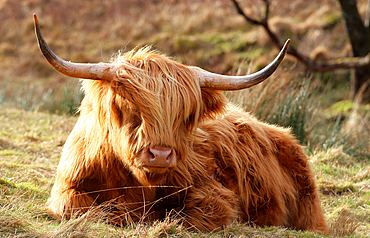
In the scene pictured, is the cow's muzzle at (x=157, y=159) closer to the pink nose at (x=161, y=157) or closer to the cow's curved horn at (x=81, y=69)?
the pink nose at (x=161, y=157)

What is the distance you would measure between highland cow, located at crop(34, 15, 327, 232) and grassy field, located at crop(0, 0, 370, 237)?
20 centimetres

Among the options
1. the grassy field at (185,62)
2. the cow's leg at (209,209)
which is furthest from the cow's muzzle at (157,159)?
the cow's leg at (209,209)

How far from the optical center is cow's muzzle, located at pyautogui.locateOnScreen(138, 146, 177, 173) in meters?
2.20

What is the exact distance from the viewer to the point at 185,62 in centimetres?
1429

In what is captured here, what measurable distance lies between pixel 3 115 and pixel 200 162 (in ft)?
12.7

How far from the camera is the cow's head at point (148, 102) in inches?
89.6

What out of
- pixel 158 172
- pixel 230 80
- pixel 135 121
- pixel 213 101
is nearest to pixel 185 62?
pixel 213 101

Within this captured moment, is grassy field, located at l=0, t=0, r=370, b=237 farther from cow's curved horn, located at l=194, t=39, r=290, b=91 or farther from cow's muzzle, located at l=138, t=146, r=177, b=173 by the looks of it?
cow's curved horn, located at l=194, t=39, r=290, b=91

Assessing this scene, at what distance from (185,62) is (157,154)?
40.3ft

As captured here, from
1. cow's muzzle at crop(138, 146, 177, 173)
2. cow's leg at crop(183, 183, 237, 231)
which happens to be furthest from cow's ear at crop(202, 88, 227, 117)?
cow's muzzle at crop(138, 146, 177, 173)

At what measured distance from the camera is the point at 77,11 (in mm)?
20609

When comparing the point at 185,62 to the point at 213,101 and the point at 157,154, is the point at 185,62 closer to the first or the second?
the point at 213,101

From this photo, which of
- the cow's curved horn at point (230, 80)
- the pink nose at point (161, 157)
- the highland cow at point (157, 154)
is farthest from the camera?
the cow's curved horn at point (230, 80)

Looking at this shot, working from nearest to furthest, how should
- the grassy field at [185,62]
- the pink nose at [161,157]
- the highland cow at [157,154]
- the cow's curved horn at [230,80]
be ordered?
the pink nose at [161,157] < the highland cow at [157,154] < the cow's curved horn at [230,80] < the grassy field at [185,62]
